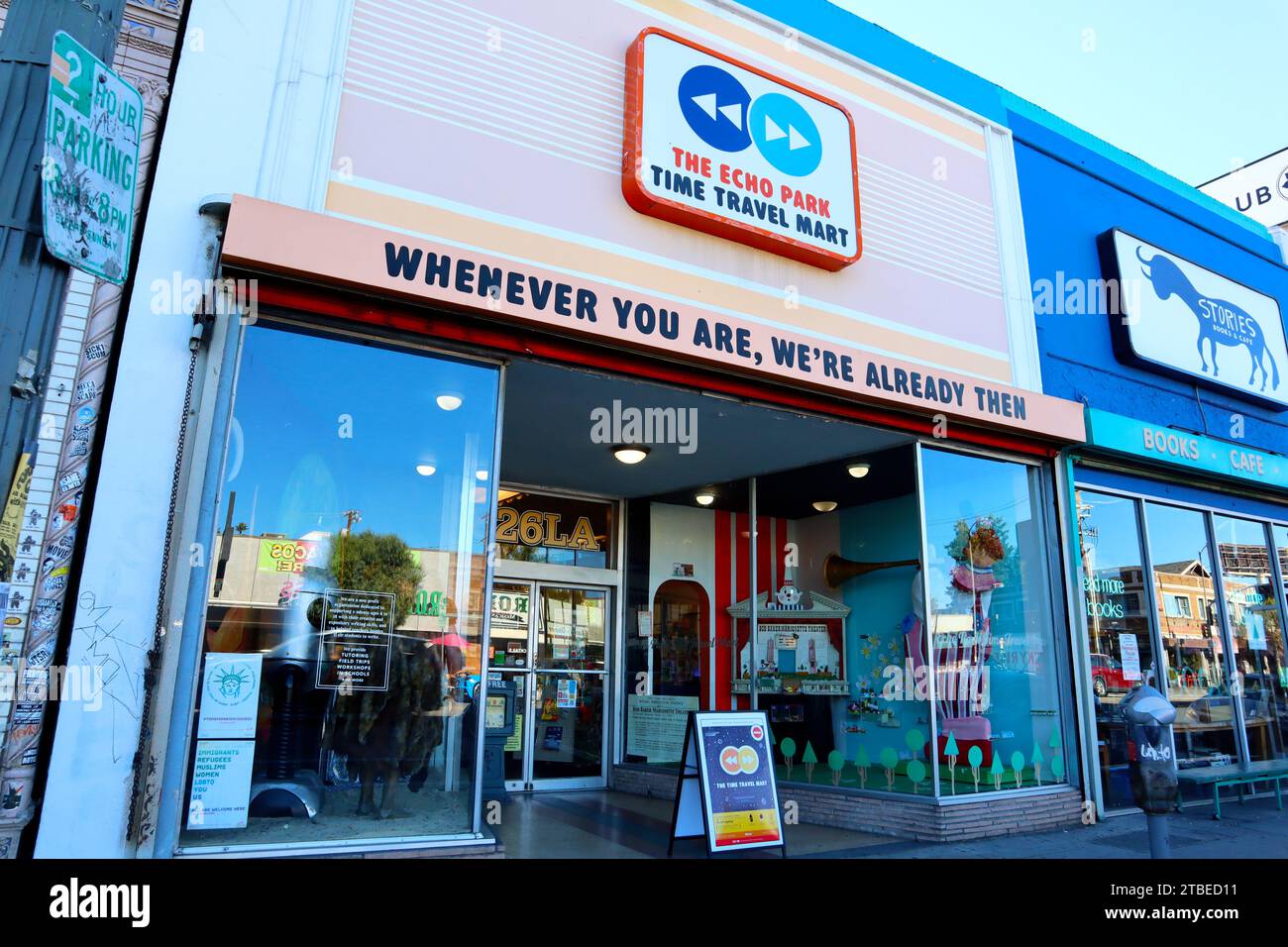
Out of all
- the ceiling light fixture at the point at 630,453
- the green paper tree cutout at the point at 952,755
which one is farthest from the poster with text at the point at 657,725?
the ceiling light fixture at the point at 630,453

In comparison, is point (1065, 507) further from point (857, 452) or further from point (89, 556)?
point (89, 556)

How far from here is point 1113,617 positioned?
9086 millimetres

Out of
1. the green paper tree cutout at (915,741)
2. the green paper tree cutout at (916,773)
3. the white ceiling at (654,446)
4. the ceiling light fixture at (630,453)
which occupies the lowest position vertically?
the green paper tree cutout at (916,773)

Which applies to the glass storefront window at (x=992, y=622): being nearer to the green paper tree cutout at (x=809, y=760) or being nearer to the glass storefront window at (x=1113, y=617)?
the glass storefront window at (x=1113, y=617)

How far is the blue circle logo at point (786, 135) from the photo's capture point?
25.0 feet

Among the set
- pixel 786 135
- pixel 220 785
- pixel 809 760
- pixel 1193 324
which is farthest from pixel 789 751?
pixel 1193 324

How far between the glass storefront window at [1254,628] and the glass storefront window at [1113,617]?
182 cm

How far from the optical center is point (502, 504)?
974 centimetres

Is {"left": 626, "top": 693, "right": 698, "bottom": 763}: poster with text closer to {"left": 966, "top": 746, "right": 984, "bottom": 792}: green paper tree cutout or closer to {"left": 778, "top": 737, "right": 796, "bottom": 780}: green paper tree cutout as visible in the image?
{"left": 778, "top": 737, "right": 796, "bottom": 780}: green paper tree cutout

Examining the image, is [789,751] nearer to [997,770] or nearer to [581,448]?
[997,770]

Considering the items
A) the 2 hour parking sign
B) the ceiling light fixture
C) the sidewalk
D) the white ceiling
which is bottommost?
the sidewalk

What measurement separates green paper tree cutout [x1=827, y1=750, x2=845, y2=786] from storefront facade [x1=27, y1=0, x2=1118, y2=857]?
0.16m

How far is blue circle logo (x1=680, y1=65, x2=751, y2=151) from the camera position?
723cm

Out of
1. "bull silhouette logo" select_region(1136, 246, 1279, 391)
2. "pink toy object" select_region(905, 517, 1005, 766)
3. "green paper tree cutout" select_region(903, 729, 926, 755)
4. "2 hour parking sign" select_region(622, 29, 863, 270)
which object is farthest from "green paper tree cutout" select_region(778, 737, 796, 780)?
"bull silhouette logo" select_region(1136, 246, 1279, 391)
